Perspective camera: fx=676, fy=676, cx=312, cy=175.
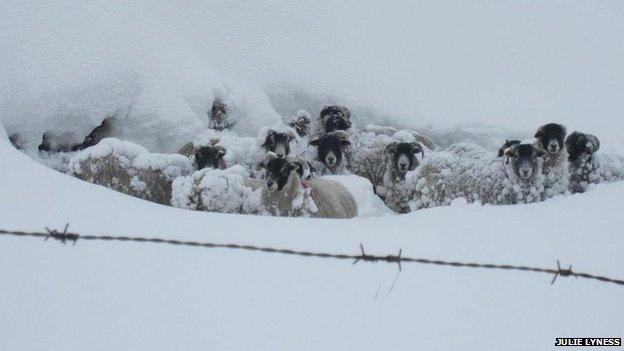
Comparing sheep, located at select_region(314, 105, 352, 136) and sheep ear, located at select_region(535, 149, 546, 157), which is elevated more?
sheep ear, located at select_region(535, 149, 546, 157)

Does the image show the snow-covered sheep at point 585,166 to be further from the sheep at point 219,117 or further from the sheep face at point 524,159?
the sheep at point 219,117

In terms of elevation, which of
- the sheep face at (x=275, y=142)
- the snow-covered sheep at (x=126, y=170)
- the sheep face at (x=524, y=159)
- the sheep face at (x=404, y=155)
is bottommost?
the snow-covered sheep at (x=126, y=170)

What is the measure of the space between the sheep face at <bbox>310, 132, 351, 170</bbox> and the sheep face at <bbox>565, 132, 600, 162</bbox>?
8.67 feet

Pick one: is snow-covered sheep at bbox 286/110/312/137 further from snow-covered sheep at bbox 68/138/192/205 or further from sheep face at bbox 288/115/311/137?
snow-covered sheep at bbox 68/138/192/205

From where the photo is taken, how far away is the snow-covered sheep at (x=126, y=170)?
23.3 ft

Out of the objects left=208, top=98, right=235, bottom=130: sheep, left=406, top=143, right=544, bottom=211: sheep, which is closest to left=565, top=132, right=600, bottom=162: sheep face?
left=406, top=143, right=544, bottom=211: sheep

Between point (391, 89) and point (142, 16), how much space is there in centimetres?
418

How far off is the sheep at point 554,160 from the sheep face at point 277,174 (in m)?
2.42

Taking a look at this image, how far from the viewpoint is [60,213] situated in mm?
3818

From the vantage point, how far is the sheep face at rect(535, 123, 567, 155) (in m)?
6.58

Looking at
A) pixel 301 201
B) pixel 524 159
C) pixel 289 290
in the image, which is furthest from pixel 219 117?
pixel 289 290

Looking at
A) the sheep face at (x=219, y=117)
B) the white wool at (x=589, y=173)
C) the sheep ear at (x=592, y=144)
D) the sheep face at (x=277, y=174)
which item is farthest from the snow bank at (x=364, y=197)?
the sheep face at (x=219, y=117)

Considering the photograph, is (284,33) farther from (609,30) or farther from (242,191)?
(609,30)

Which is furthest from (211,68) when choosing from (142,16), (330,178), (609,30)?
(609,30)
